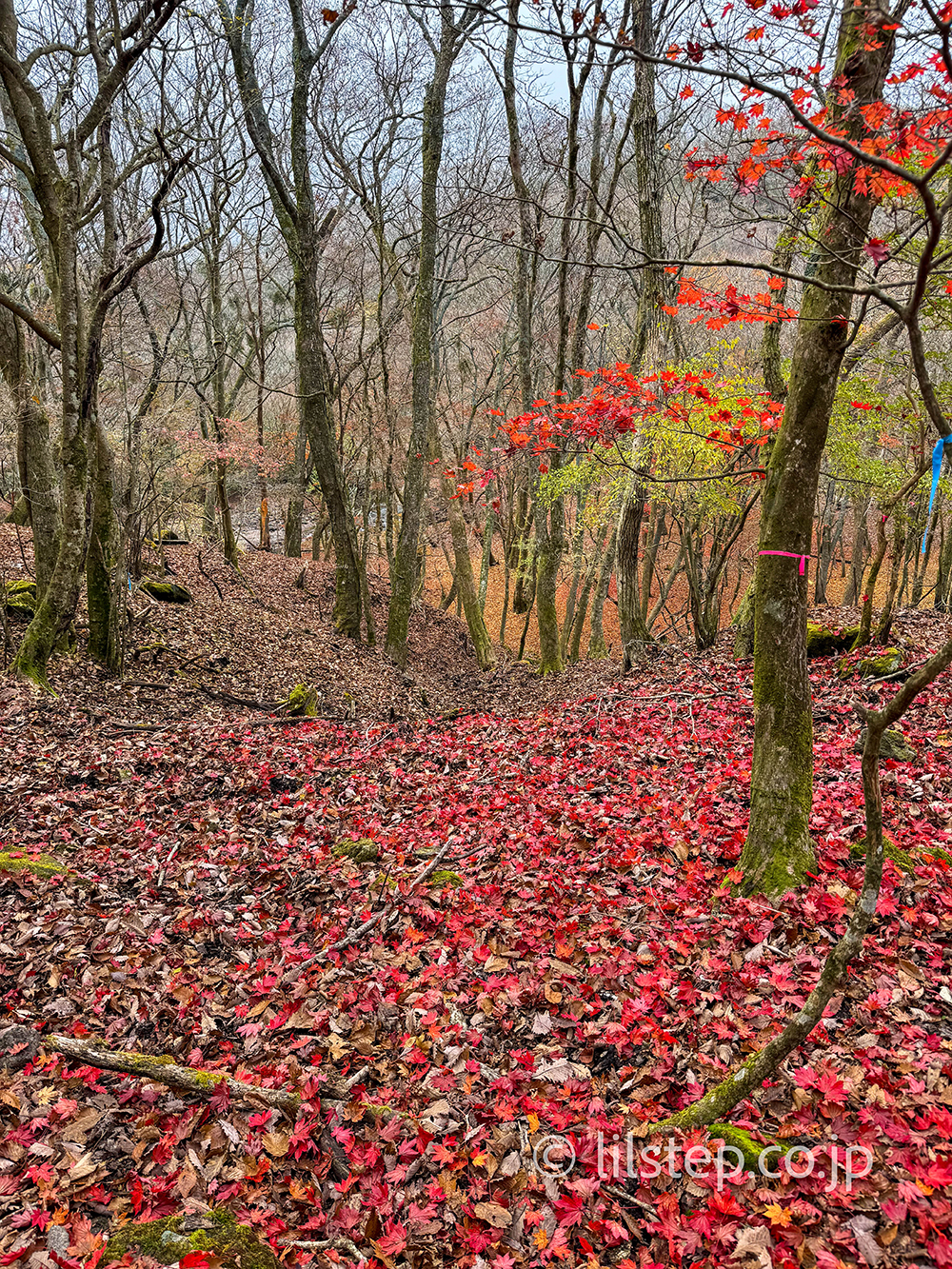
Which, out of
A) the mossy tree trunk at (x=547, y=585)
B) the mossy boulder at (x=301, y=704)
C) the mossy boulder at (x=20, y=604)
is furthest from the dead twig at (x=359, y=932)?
the mossy tree trunk at (x=547, y=585)

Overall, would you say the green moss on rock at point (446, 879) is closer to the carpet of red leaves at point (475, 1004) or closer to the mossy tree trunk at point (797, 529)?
the carpet of red leaves at point (475, 1004)

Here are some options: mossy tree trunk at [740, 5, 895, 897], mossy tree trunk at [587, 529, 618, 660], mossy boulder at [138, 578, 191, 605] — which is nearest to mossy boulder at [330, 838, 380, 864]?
mossy tree trunk at [740, 5, 895, 897]

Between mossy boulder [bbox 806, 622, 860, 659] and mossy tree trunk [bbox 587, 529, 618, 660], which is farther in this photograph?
mossy tree trunk [bbox 587, 529, 618, 660]

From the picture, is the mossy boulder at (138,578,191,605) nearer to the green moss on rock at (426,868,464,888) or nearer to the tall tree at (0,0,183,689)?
the tall tree at (0,0,183,689)

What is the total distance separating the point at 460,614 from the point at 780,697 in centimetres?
2099

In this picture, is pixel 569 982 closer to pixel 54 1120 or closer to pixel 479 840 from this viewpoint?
pixel 479 840

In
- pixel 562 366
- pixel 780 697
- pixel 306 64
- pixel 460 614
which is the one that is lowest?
pixel 460 614

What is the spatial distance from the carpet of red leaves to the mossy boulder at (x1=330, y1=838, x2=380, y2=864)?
73 millimetres

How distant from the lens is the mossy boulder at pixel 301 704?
9.41 metres

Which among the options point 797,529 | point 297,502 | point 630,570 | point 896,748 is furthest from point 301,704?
point 297,502

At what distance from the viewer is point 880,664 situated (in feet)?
25.2

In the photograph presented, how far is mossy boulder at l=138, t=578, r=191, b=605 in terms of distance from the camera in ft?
39.9

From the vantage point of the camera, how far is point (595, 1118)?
302 centimetres

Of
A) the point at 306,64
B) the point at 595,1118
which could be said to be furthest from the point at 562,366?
the point at 595,1118
